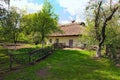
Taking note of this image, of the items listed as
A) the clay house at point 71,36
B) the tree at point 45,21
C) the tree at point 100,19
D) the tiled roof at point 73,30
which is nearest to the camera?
the tree at point 100,19

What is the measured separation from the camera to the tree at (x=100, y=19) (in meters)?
26.1

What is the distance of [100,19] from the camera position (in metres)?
28.4

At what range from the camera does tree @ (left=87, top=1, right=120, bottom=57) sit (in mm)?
26131

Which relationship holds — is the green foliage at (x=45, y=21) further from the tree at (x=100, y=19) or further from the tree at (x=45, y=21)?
the tree at (x=100, y=19)

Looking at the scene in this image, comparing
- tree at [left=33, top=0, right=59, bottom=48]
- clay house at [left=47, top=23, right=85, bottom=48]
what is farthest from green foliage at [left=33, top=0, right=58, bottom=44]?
clay house at [left=47, top=23, right=85, bottom=48]

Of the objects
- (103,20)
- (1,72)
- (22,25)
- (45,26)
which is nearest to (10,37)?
(22,25)

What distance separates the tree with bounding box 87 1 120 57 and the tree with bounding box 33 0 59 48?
9.62 meters

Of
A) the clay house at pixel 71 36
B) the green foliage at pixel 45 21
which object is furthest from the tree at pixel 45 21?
the clay house at pixel 71 36

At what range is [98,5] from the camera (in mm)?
27062

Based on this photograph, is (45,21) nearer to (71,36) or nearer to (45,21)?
(45,21)

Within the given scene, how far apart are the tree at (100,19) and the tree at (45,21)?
9.62 meters

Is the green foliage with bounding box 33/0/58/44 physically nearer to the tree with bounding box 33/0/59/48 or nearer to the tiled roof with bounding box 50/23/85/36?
the tree with bounding box 33/0/59/48

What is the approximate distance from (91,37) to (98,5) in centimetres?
514

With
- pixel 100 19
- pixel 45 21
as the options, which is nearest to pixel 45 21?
pixel 45 21
